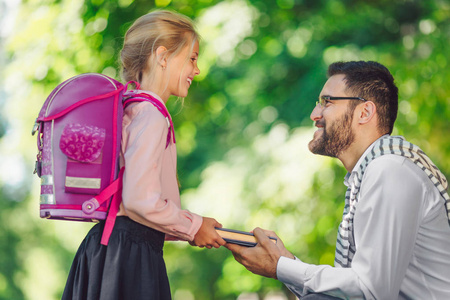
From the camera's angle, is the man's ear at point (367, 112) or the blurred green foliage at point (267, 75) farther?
the blurred green foliage at point (267, 75)

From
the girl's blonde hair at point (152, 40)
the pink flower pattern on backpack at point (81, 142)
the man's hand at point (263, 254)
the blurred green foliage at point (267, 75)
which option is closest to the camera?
the pink flower pattern on backpack at point (81, 142)

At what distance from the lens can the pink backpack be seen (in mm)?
2324

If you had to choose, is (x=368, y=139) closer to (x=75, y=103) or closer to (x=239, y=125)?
(x=75, y=103)

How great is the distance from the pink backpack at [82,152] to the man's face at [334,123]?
1.11m

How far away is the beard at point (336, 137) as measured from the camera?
3.03 meters

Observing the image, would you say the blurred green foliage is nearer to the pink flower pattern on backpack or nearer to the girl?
the girl

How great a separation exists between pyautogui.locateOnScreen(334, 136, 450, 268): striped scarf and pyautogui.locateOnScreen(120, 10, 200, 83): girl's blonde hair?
938mm

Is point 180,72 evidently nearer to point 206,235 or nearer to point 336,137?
point 206,235

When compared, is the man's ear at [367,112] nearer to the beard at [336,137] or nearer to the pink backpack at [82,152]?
the beard at [336,137]

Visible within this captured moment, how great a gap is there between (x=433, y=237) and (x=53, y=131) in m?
1.57

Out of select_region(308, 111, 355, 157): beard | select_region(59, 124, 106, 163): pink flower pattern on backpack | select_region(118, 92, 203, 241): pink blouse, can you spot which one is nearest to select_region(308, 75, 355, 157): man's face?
select_region(308, 111, 355, 157): beard

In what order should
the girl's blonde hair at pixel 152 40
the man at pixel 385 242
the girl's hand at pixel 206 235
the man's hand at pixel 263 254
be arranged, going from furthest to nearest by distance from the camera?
1. the man's hand at pixel 263 254
2. the girl's blonde hair at pixel 152 40
3. the girl's hand at pixel 206 235
4. the man at pixel 385 242

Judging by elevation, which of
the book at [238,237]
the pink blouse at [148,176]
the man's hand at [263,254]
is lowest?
the man's hand at [263,254]

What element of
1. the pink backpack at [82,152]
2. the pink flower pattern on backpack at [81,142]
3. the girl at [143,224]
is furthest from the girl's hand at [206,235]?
the pink flower pattern on backpack at [81,142]
